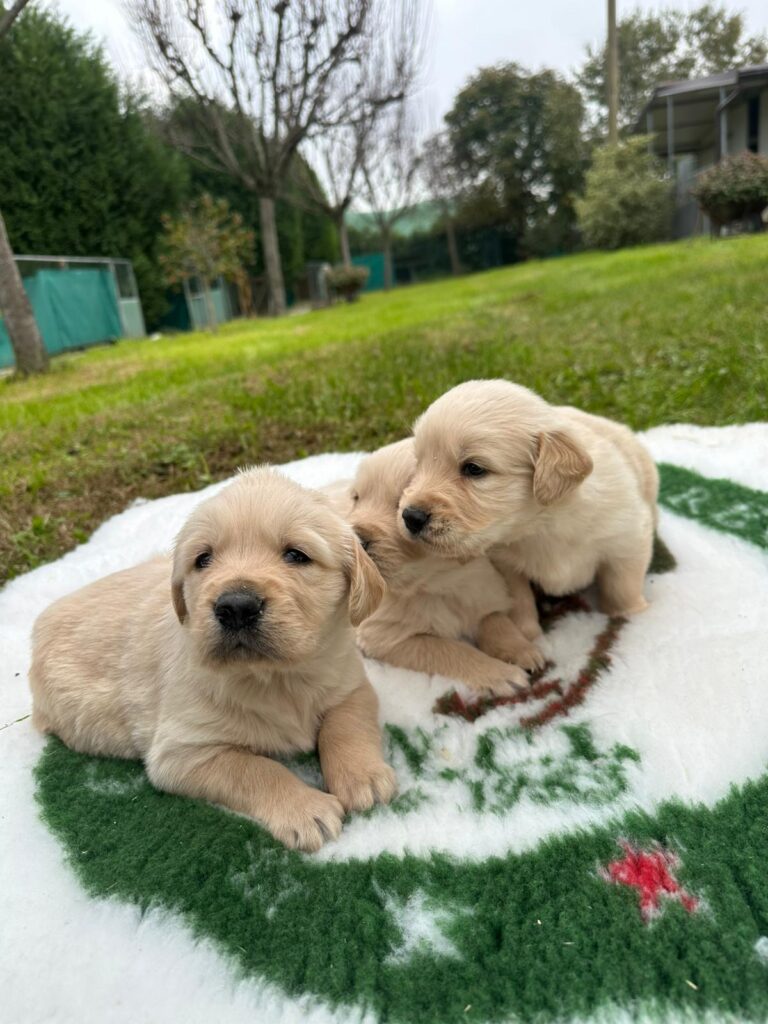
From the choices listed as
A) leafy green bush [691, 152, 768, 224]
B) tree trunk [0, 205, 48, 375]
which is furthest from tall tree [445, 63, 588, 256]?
tree trunk [0, 205, 48, 375]

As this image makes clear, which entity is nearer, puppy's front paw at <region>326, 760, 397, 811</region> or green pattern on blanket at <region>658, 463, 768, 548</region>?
puppy's front paw at <region>326, 760, 397, 811</region>

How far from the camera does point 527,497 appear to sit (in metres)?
2.31

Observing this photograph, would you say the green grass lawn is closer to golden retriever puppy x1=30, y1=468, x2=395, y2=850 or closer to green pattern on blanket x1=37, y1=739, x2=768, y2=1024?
golden retriever puppy x1=30, y1=468, x2=395, y2=850

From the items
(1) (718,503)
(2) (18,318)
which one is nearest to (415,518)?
(1) (718,503)

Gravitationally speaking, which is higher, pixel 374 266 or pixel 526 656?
pixel 374 266

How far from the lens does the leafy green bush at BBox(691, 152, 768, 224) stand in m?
15.7

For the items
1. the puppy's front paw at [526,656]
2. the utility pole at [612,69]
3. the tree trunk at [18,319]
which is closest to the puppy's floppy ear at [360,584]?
the puppy's front paw at [526,656]

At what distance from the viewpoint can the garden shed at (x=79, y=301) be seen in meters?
13.5

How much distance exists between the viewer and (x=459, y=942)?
1433 mm

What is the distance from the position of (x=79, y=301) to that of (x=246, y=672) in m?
15.5

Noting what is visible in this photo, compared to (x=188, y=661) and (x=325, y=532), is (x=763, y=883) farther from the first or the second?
(x=188, y=661)

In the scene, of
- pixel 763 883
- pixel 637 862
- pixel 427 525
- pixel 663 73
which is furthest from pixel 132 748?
pixel 663 73

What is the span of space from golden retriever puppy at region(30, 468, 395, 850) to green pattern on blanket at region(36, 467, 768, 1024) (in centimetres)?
9

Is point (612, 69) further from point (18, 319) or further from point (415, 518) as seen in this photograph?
point (415, 518)
